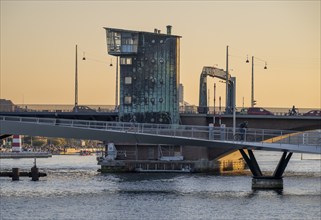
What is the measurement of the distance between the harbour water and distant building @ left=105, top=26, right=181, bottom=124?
13956mm

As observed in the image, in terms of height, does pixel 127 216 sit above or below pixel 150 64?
below

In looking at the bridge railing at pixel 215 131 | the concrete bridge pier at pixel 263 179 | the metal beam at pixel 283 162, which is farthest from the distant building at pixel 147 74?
the metal beam at pixel 283 162

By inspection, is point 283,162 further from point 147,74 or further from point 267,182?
point 147,74

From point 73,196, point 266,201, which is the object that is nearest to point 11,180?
point 73,196

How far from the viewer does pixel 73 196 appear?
4749 inches

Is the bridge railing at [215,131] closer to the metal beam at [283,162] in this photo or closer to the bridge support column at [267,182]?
the metal beam at [283,162]

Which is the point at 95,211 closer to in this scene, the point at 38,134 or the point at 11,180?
the point at 38,134

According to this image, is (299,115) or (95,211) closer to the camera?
(95,211)

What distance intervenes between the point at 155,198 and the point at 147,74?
161 feet

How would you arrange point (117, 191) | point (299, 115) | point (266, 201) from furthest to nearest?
point (299, 115), point (117, 191), point (266, 201)

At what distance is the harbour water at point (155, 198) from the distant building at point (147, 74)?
45.8ft

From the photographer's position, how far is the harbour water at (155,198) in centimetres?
10362

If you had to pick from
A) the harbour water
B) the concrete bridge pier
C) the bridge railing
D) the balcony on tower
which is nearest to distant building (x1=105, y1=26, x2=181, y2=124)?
the balcony on tower

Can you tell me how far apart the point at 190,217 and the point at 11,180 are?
171 ft
